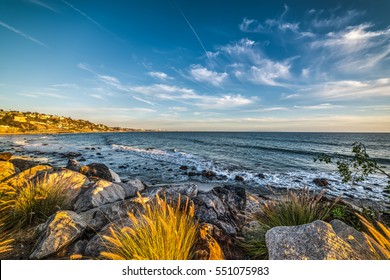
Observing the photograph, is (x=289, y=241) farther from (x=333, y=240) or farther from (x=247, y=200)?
(x=247, y=200)

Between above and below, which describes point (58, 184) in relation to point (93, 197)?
above

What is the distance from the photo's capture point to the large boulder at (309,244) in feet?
7.99

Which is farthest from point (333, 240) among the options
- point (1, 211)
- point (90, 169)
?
point (90, 169)

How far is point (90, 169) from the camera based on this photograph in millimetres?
11055

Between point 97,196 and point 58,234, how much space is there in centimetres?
260

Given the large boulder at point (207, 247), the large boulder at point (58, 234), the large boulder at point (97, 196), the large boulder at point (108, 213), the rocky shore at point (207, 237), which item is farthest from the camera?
the large boulder at point (97, 196)

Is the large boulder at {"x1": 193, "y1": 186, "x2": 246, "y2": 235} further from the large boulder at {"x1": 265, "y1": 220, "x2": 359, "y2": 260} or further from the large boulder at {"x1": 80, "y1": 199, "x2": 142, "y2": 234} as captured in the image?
the large boulder at {"x1": 80, "y1": 199, "x2": 142, "y2": 234}

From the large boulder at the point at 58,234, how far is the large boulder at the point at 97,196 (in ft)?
5.90

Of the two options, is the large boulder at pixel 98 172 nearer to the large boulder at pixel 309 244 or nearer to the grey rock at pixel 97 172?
the grey rock at pixel 97 172

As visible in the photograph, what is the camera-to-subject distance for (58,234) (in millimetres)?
3205

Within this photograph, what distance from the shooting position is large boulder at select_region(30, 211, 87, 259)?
9.98 feet

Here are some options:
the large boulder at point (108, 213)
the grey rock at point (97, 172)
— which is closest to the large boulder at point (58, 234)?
the large boulder at point (108, 213)
